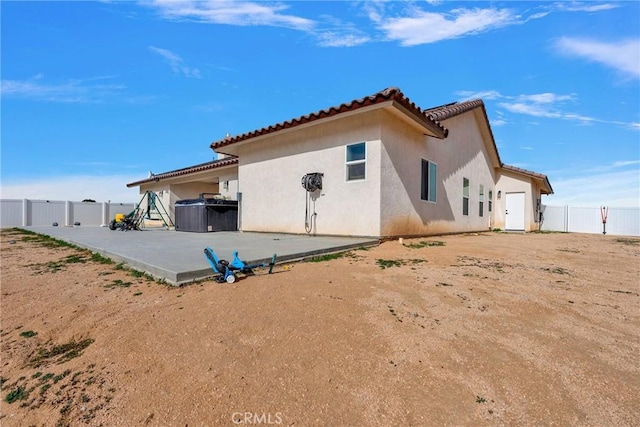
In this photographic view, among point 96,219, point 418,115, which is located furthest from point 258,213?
point 96,219

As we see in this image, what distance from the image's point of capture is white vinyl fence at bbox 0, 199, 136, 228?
19656mm

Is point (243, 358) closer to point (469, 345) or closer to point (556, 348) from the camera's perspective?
point (469, 345)

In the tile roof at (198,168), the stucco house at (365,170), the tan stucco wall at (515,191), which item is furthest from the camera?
the tan stucco wall at (515,191)

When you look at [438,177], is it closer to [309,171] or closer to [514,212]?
[309,171]

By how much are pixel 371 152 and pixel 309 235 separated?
2.81 m

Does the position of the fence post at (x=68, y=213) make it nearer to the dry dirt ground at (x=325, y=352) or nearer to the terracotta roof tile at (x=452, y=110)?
the dry dirt ground at (x=325, y=352)

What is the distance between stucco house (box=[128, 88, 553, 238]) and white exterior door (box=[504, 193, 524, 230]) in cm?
400

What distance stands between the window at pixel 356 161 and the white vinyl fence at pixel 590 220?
17.8 m

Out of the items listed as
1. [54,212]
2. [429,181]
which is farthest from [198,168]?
[54,212]

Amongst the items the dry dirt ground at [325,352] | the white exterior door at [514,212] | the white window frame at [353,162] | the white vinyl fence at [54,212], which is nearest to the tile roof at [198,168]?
the white vinyl fence at [54,212]

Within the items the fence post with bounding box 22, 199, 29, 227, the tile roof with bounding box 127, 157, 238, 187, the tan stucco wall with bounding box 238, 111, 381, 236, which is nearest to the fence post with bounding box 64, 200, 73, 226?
the fence post with bounding box 22, 199, 29, 227

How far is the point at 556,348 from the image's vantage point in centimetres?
222

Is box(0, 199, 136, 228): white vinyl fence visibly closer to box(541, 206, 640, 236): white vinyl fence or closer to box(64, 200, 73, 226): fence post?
box(64, 200, 73, 226): fence post

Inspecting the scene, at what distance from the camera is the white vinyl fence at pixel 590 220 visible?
16.9 metres
